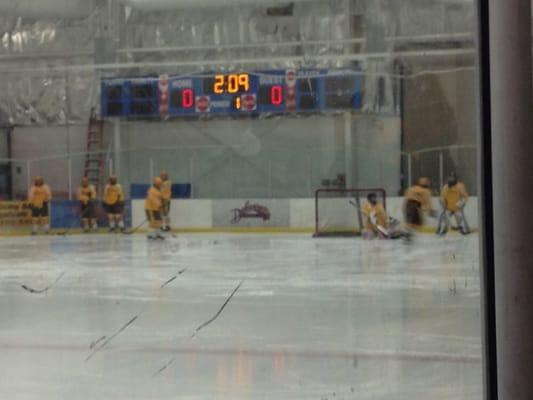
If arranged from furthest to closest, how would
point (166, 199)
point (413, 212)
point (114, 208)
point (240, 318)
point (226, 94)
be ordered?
point (166, 199) < point (413, 212) < point (114, 208) < point (226, 94) < point (240, 318)

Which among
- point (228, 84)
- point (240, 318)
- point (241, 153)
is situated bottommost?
point (240, 318)

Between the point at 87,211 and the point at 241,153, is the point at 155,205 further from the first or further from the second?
the point at 241,153

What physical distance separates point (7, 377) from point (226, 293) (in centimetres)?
199

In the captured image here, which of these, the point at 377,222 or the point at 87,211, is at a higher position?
the point at 87,211

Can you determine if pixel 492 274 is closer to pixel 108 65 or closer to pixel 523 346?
pixel 523 346

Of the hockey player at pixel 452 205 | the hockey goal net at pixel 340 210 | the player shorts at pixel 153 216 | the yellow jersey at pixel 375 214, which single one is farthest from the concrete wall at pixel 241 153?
the hockey player at pixel 452 205

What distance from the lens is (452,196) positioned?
4.38m

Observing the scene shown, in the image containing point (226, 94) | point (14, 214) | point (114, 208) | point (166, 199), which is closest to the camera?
point (226, 94)

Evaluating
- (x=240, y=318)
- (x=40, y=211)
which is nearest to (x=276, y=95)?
(x=240, y=318)

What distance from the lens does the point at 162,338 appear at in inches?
136

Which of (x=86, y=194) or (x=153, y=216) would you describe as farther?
(x=153, y=216)

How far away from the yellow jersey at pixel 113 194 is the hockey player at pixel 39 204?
461 mm

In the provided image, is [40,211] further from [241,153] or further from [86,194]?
[241,153]

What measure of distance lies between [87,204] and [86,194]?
16 centimetres
